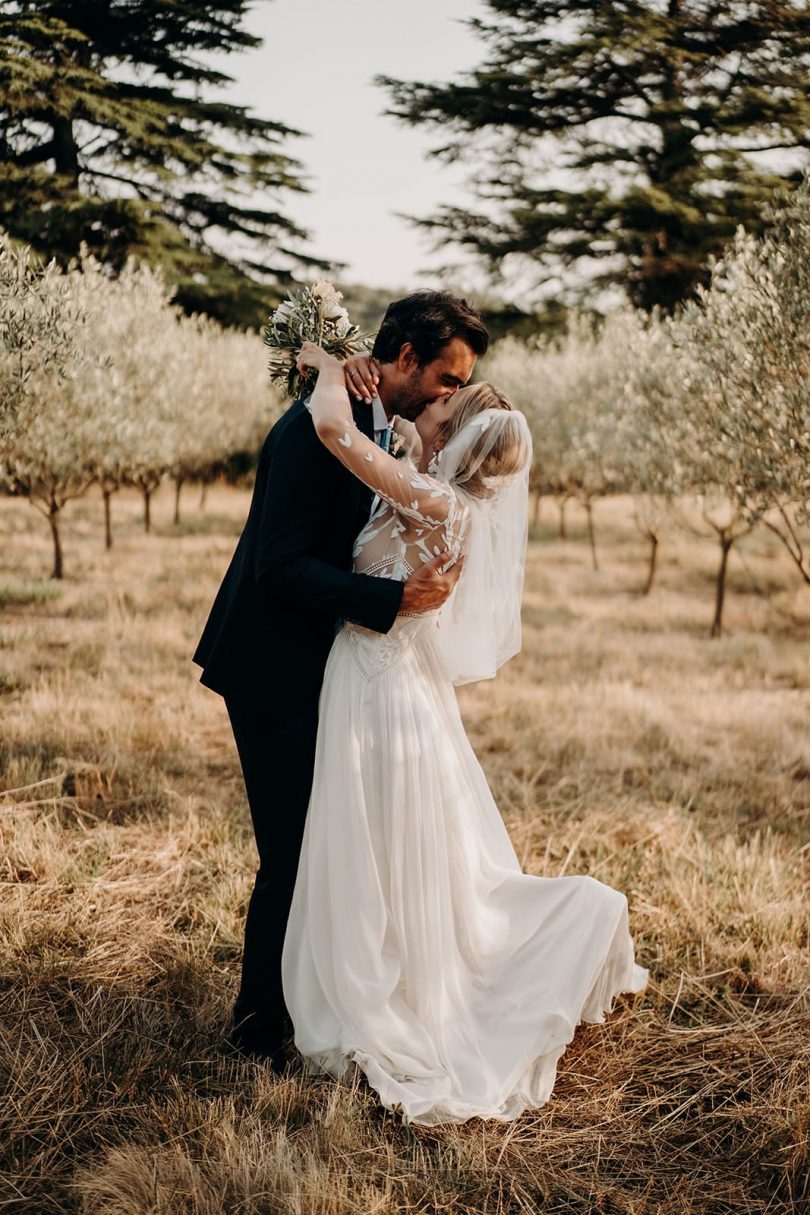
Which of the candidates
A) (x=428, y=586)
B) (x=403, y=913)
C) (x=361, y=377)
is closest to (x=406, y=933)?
(x=403, y=913)

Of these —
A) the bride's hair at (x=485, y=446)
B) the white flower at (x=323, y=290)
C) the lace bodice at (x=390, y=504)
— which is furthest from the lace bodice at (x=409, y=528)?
the white flower at (x=323, y=290)

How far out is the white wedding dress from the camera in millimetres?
2766

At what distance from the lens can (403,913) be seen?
2.83m

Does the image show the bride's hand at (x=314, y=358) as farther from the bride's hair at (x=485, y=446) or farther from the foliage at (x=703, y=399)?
the foliage at (x=703, y=399)

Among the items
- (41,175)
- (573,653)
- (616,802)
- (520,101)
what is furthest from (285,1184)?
(520,101)

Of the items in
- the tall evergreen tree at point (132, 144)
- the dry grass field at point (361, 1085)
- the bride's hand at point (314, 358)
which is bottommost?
the dry grass field at point (361, 1085)

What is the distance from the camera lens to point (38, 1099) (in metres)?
2.80

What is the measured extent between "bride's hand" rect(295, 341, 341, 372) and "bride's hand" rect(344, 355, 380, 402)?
0.04 metres

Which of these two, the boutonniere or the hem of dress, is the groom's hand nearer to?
the boutonniere

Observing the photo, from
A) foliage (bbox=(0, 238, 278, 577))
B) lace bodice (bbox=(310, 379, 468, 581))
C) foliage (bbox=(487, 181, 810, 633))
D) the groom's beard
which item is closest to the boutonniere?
the groom's beard

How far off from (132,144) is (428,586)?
22813 millimetres

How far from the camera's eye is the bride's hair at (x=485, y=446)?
9.77 ft

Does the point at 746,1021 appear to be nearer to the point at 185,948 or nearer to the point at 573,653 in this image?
the point at 185,948

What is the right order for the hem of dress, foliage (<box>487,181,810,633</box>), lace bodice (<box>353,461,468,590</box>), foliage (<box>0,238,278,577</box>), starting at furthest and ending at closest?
1. foliage (<box>0,238,278,577</box>)
2. foliage (<box>487,181,810,633</box>)
3. the hem of dress
4. lace bodice (<box>353,461,468,590</box>)
